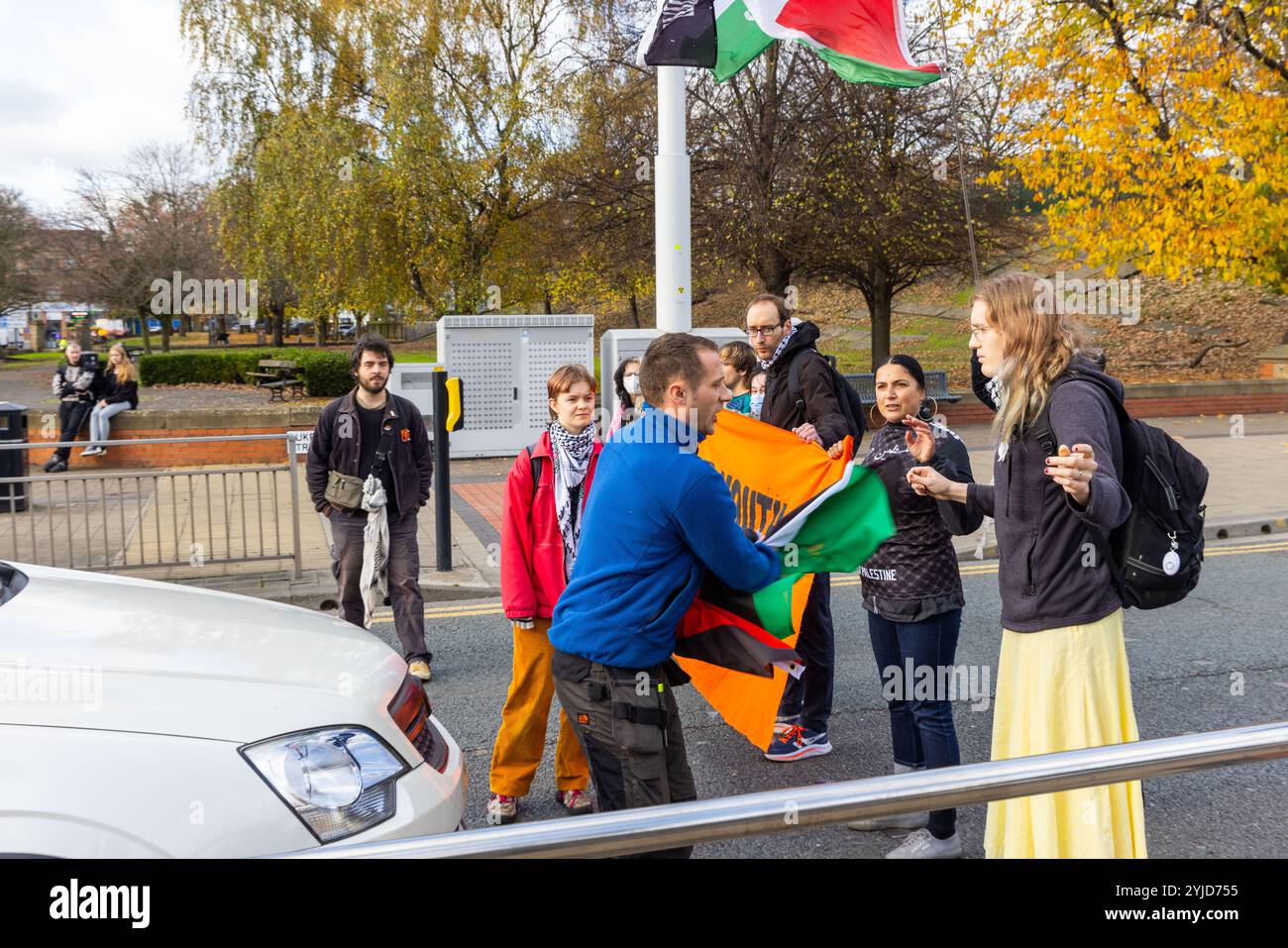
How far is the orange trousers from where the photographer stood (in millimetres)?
4629

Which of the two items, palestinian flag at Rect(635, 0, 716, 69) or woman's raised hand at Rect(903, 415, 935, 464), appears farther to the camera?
palestinian flag at Rect(635, 0, 716, 69)

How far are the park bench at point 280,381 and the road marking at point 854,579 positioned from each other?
53.2ft

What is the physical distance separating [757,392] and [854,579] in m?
3.55

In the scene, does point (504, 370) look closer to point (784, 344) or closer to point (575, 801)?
point (784, 344)

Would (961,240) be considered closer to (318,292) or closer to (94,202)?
(318,292)

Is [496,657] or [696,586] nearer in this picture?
[696,586]

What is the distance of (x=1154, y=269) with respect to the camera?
15.7 meters

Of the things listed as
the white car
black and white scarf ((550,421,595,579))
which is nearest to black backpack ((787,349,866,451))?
black and white scarf ((550,421,595,579))

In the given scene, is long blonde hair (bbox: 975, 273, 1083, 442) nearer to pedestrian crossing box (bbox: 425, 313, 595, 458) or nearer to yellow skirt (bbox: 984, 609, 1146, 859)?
yellow skirt (bbox: 984, 609, 1146, 859)

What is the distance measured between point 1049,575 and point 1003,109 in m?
20.0

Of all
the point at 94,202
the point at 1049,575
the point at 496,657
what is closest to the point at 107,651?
the point at 1049,575

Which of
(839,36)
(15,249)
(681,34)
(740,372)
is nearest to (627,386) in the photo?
(740,372)

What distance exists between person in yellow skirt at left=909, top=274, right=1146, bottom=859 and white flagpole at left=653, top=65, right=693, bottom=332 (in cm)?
503

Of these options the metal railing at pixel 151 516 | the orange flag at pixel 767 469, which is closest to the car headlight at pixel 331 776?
the orange flag at pixel 767 469
